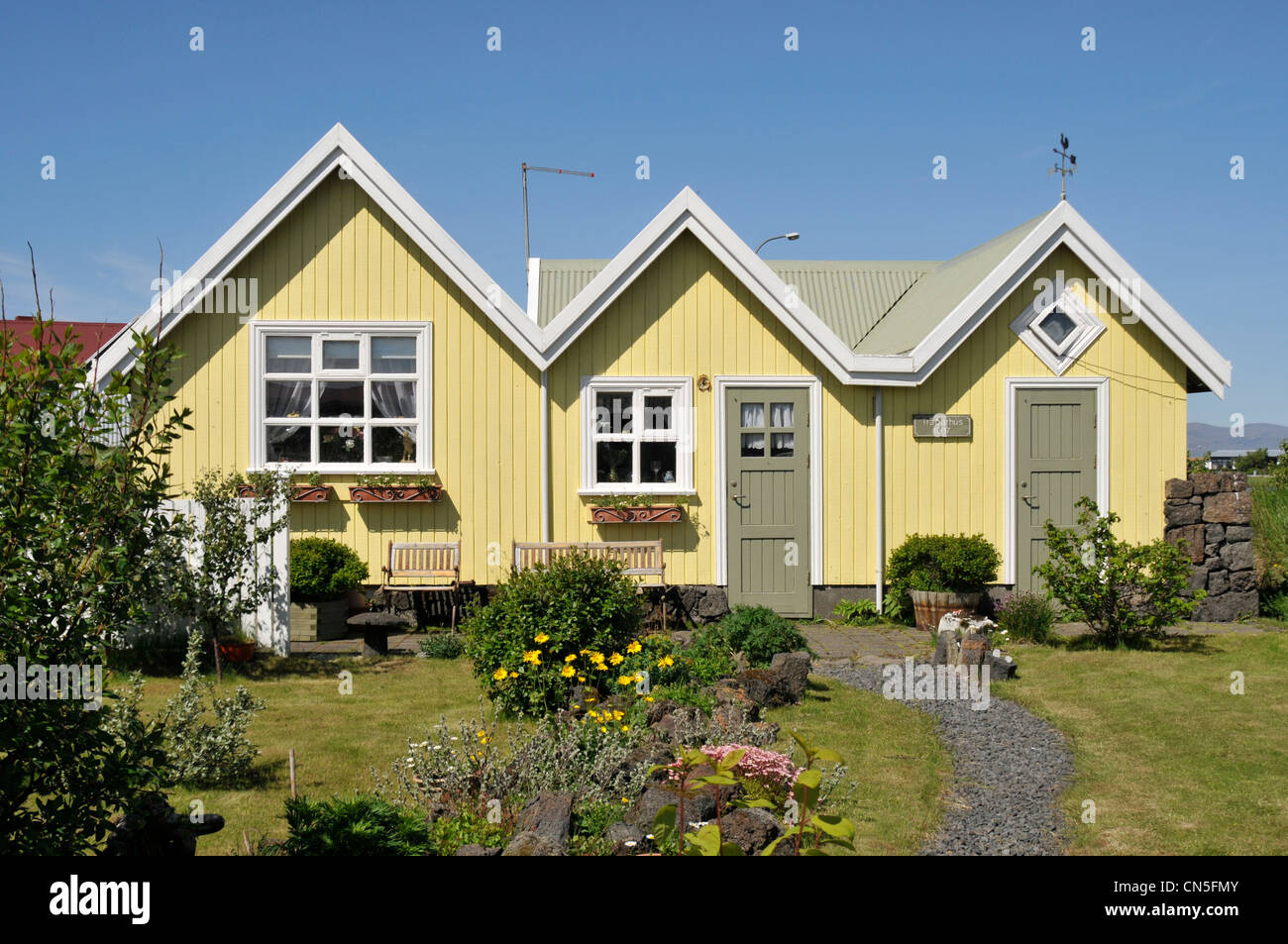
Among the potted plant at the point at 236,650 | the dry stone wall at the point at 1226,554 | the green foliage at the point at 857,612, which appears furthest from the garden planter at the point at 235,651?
the dry stone wall at the point at 1226,554

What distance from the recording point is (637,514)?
44.2 ft

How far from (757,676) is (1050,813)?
2914 millimetres

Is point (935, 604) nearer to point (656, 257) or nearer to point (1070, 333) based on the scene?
point (1070, 333)

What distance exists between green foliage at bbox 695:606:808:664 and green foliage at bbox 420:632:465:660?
9.23 feet

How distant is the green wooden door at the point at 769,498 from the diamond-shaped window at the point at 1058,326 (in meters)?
3.41

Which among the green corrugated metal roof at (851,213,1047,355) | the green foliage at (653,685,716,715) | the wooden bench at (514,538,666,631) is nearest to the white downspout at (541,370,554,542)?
the wooden bench at (514,538,666,631)

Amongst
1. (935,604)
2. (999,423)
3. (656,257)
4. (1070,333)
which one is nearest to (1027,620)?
(935,604)

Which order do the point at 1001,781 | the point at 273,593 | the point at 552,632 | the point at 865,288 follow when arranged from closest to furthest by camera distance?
the point at 1001,781 < the point at 552,632 < the point at 273,593 < the point at 865,288

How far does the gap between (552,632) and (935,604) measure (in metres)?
6.70

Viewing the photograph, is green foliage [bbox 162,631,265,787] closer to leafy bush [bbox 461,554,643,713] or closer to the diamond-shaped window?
leafy bush [bbox 461,554,643,713]

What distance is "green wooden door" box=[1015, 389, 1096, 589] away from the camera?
1406 centimetres

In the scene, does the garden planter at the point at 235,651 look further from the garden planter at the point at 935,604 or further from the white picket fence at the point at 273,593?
the garden planter at the point at 935,604
